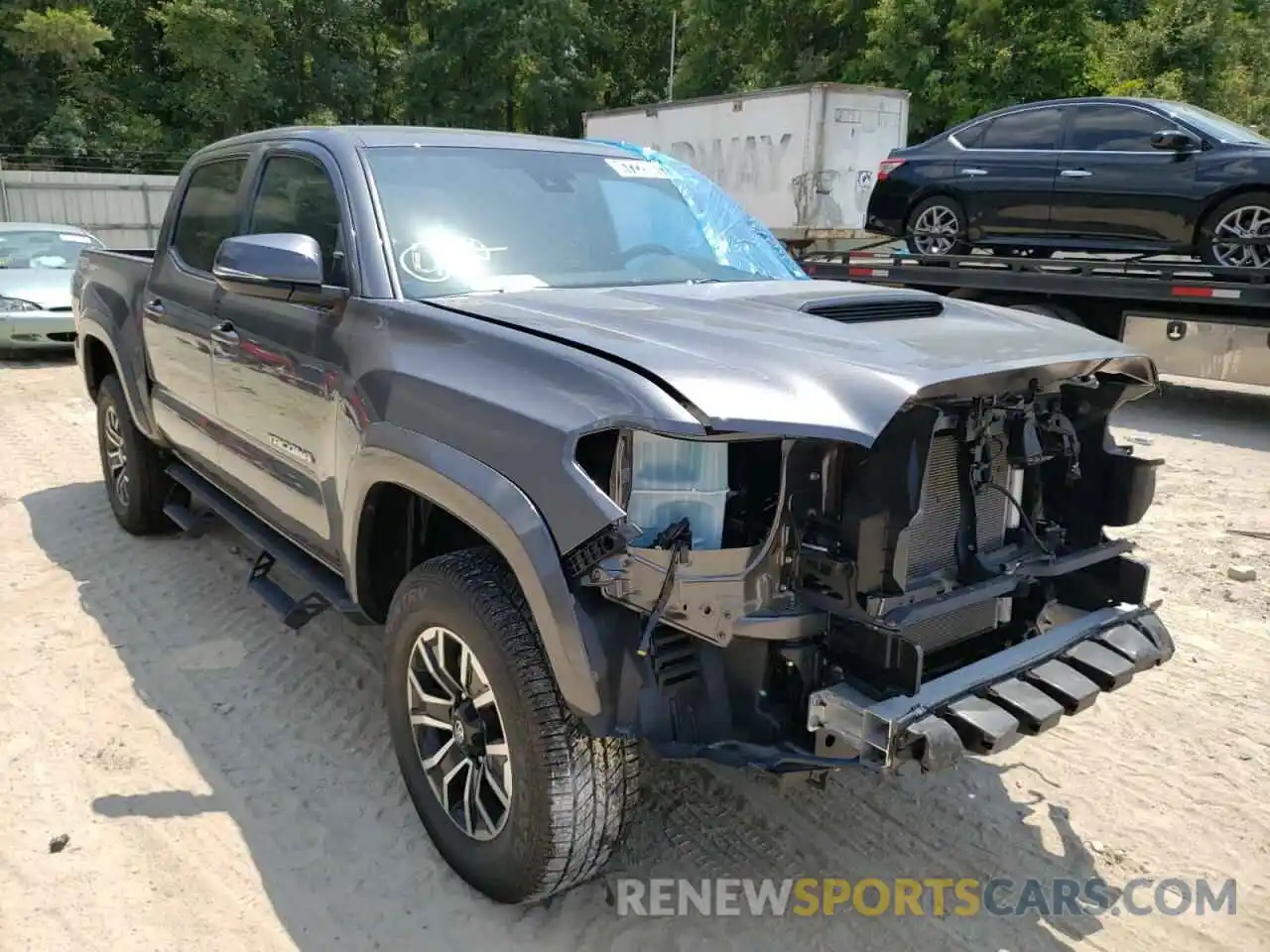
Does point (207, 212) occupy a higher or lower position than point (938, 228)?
higher

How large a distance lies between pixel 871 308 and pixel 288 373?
189 cm

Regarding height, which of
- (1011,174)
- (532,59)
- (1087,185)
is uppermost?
(532,59)

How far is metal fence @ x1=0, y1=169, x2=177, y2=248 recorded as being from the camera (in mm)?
20312

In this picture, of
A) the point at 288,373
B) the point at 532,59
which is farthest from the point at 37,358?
the point at 532,59

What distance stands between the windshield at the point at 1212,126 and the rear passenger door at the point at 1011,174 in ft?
3.25

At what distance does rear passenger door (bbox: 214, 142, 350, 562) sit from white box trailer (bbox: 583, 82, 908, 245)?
1174 centimetres

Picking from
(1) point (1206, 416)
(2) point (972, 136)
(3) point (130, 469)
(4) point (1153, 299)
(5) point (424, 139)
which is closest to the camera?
(5) point (424, 139)

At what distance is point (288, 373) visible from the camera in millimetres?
3473

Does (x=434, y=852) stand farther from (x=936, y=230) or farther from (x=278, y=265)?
(x=936, y=230)

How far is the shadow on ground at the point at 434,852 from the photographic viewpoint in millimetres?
2752

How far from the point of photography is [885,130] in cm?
1542

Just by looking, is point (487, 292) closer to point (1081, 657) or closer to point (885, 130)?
point (1081, 657)

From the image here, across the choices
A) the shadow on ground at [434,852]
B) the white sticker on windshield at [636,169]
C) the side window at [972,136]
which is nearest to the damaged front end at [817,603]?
the shadow on ground at [434,852]

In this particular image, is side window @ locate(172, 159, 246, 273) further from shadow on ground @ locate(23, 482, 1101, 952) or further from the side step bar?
shadow on ground @ locate(23, 482, 1101, 952)
